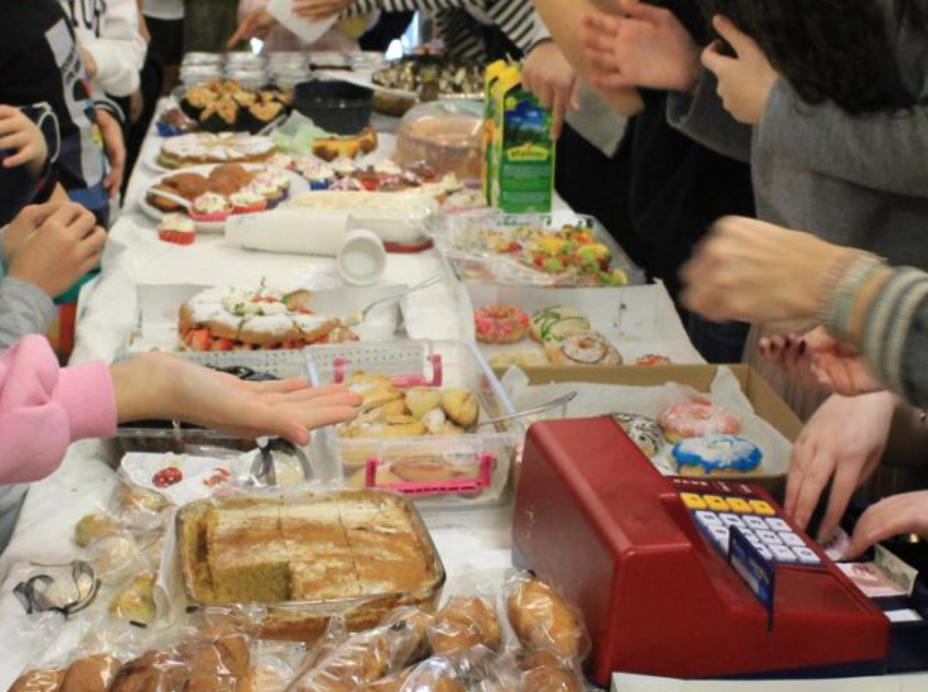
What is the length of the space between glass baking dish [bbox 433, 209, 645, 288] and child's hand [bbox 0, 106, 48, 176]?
0.74 metres

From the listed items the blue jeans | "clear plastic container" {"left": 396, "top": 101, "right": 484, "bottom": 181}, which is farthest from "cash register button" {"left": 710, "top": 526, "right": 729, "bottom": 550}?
"clear plastic container" {"left": 396, "top": 101, "right": 484, "bottom": 181}

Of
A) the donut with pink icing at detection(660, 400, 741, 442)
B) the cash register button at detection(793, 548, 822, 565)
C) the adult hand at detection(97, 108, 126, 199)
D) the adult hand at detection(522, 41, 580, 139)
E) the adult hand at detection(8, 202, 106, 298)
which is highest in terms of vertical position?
the adult hand at detection(522, 41, 580, 139)

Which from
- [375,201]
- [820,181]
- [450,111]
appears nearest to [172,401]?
[820,181]

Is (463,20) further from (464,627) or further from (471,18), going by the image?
(464,627)

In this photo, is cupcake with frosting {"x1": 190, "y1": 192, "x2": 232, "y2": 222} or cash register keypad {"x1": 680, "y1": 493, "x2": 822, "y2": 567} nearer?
cash register keypad {"x1": 680, "y1": 493, "x2": 822, "y2": 567}

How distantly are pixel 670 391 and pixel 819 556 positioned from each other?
575 millimetres

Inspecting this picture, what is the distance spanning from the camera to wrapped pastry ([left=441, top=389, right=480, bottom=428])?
1412 millimetres

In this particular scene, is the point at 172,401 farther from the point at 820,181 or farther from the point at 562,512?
the point at 820,181

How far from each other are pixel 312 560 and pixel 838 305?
0.51m

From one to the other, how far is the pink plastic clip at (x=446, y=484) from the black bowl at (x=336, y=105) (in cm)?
196

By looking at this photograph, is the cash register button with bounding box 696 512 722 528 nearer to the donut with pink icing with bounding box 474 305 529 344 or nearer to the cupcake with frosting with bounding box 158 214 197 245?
the donut with pink icing with bounding box 474 305 529 344

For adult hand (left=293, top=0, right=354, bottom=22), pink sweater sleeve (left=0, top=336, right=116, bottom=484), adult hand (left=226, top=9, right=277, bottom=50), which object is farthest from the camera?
adult hand (left=226, top=9, right=277, bottom=50)

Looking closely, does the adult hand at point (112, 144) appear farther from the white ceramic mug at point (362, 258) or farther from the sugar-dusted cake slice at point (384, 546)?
the sugar-dusted cake slice at point (384, 546)

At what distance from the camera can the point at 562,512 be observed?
1.07 metres
